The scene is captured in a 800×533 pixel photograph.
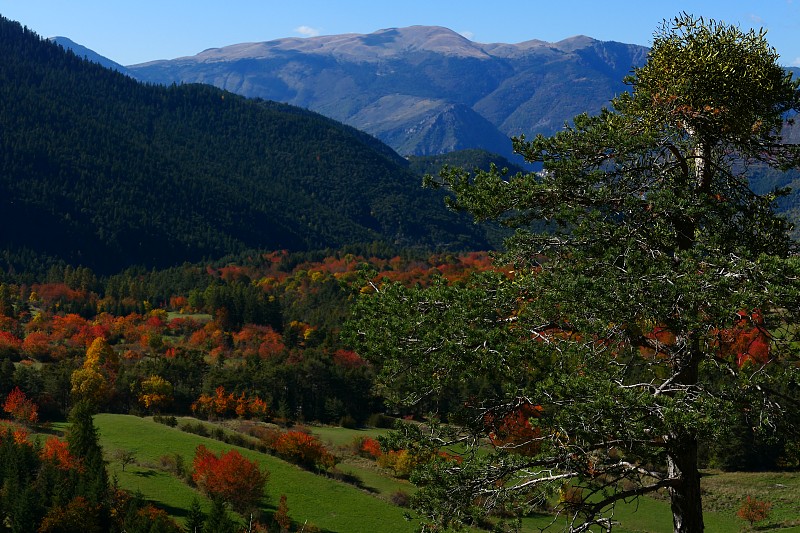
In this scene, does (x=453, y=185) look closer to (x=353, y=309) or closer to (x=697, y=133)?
(x=353, y=309)

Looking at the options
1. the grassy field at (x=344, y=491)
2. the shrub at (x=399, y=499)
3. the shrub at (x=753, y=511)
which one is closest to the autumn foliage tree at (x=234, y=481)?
the grassy field at (x=344, y=491)

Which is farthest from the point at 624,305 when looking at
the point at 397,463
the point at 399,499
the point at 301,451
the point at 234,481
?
the point at 301,451

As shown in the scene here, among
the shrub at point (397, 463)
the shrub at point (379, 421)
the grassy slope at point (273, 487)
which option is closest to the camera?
the grassy slope at point (273, 487)

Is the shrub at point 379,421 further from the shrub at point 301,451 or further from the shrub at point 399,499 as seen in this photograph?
the shrub at point 399,499

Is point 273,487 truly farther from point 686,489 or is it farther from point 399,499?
point 686,489

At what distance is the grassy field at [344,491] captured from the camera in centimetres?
6059

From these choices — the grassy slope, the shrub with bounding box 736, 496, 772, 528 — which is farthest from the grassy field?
the shrub with bounding box 736, 496, 772, 528

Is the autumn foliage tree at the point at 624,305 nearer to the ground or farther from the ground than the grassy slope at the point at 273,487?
farther from the ground

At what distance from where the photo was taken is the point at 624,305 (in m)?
13.6

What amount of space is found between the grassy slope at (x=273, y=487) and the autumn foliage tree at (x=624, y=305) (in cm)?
4667

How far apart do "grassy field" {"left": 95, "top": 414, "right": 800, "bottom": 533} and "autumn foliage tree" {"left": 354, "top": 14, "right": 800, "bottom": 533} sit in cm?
4199

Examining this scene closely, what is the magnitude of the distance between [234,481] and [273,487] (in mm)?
7015

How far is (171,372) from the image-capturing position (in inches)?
4018

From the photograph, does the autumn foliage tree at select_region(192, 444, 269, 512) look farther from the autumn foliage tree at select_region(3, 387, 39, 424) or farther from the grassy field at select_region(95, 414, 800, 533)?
the autumn foliage tree at select_region(3, 387, 39, 424)
